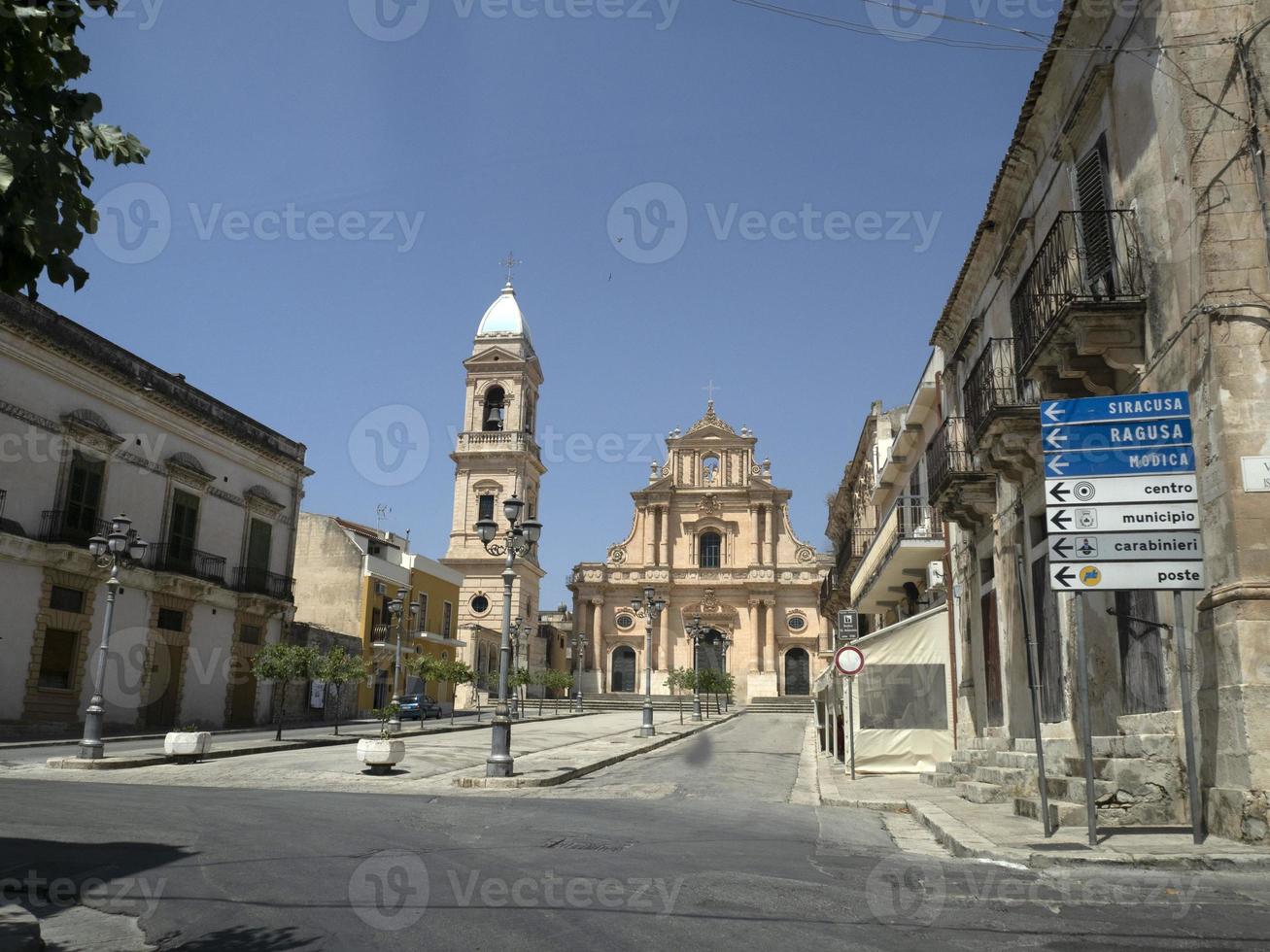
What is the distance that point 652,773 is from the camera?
18.2 meters

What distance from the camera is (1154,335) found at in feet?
30.6

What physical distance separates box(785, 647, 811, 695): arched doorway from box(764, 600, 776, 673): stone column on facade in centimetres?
105

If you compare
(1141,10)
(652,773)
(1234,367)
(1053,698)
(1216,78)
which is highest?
(1141,10)

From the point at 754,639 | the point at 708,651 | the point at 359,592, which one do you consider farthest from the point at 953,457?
the point at 708,651

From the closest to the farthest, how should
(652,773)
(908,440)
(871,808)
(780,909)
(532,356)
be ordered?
(780,909) → (871,808) → (652,773) → (908,440) → (532,356)

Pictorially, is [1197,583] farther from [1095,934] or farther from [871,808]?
[871,808]

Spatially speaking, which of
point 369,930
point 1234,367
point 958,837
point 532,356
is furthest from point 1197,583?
point 532,356

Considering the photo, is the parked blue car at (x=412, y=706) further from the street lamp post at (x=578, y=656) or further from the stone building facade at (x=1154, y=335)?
the stone building facade at (x=1154, y=335)

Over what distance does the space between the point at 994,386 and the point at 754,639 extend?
52.1 meters

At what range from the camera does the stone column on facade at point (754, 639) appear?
6344 centimetres

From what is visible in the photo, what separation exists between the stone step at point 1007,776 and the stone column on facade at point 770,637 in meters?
51.2

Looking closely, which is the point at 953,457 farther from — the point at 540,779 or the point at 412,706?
the point at 412,706

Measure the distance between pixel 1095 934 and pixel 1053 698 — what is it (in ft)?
23.1

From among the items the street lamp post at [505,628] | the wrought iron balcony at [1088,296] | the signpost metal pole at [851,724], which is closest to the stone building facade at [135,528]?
the street lamp post at [505,628]
